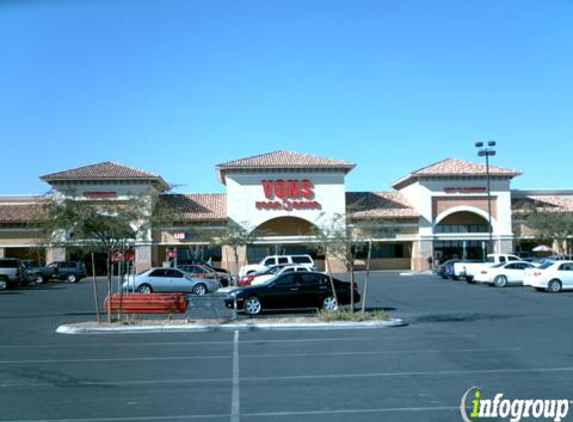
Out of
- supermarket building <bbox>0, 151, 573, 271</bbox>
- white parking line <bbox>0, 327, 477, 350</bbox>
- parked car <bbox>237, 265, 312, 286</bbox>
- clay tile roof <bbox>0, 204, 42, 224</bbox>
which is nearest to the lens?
white parking line <bbox>0, 327, 477, 350</bbox>

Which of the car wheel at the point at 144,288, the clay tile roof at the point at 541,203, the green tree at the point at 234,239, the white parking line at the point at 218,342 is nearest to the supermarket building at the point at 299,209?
the clay tile roof at the point at 541,203

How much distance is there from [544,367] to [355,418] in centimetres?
482

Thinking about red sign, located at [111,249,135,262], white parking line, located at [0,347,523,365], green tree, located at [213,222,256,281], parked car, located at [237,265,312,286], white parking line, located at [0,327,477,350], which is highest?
green tree, located at [213,222,256,281]

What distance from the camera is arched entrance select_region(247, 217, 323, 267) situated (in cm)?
5703

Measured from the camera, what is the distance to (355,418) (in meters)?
8.30

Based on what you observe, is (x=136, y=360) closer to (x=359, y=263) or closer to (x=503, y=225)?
(x=359, y=263)

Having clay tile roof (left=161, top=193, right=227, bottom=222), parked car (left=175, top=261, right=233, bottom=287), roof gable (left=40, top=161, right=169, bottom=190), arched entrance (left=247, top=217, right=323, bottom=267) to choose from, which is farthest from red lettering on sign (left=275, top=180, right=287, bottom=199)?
parked car (left=175, top=261, right=233, bottom=287)

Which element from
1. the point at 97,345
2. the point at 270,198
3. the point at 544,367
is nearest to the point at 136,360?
the point at 97,345

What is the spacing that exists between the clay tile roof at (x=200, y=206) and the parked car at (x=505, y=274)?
2602 cm

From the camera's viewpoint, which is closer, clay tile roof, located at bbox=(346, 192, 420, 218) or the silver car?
the silver car

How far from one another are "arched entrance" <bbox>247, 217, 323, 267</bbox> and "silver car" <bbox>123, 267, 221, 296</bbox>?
23.4 metres

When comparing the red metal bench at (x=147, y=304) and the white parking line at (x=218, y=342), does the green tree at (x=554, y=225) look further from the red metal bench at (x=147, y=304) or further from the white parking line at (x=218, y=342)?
the white parking line at (x=218, y=342)

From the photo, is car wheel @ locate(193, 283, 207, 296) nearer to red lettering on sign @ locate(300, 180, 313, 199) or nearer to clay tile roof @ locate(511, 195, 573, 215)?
red lettering on sign @ locate(300, 180, 313, 199)

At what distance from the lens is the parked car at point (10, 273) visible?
127ft
